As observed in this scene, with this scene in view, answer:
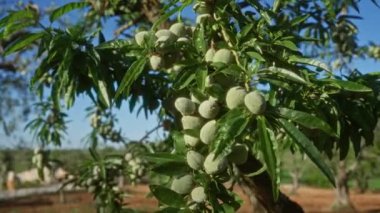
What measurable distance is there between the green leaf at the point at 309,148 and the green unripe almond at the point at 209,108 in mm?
159

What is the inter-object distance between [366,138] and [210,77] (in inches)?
26.4

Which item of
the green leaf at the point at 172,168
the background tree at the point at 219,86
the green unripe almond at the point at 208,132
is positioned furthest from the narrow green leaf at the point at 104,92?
the green unripe almond at the point at 208,132

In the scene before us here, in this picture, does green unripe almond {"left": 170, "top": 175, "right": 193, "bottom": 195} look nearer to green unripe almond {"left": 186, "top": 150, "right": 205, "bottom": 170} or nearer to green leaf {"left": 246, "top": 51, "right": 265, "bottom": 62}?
green unripe almond {"left": 186, "top": 150, "right": 205, "bottom": 170}

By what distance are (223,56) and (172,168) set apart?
267mm

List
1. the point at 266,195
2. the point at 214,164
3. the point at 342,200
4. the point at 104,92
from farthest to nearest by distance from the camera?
the point at 342,200 → the point at 266,195 → the point at 104,92 → the point at 214,164

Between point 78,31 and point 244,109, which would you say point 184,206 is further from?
point 78,31

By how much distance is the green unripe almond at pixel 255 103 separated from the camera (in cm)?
94

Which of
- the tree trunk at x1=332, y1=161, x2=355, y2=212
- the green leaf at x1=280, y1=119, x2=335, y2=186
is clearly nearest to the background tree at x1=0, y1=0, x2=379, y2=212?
the green leaf at x1=280, y1=119, x2=335, y2=186

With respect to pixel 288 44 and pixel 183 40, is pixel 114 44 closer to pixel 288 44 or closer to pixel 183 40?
pixel 183 40

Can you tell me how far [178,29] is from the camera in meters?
1.29

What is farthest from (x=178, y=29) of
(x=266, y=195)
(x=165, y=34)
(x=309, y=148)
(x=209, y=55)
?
(x=266, y=195)

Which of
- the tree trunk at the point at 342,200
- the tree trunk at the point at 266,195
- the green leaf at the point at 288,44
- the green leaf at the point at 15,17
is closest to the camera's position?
the green leaf at the point at 288,44

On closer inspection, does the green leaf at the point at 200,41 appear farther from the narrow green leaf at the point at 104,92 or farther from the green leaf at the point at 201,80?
the narrow green leaf at the point at 104,92

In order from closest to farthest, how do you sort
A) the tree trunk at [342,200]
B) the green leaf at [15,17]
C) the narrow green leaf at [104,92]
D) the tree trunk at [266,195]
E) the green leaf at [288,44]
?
1. the green leaf at [288,44]
2. the green leaf at [15,17]
3. the narrow green leaf at [104,92]
4. the tree trunk at [266,195]
5. the tree trunk at [342,200]
